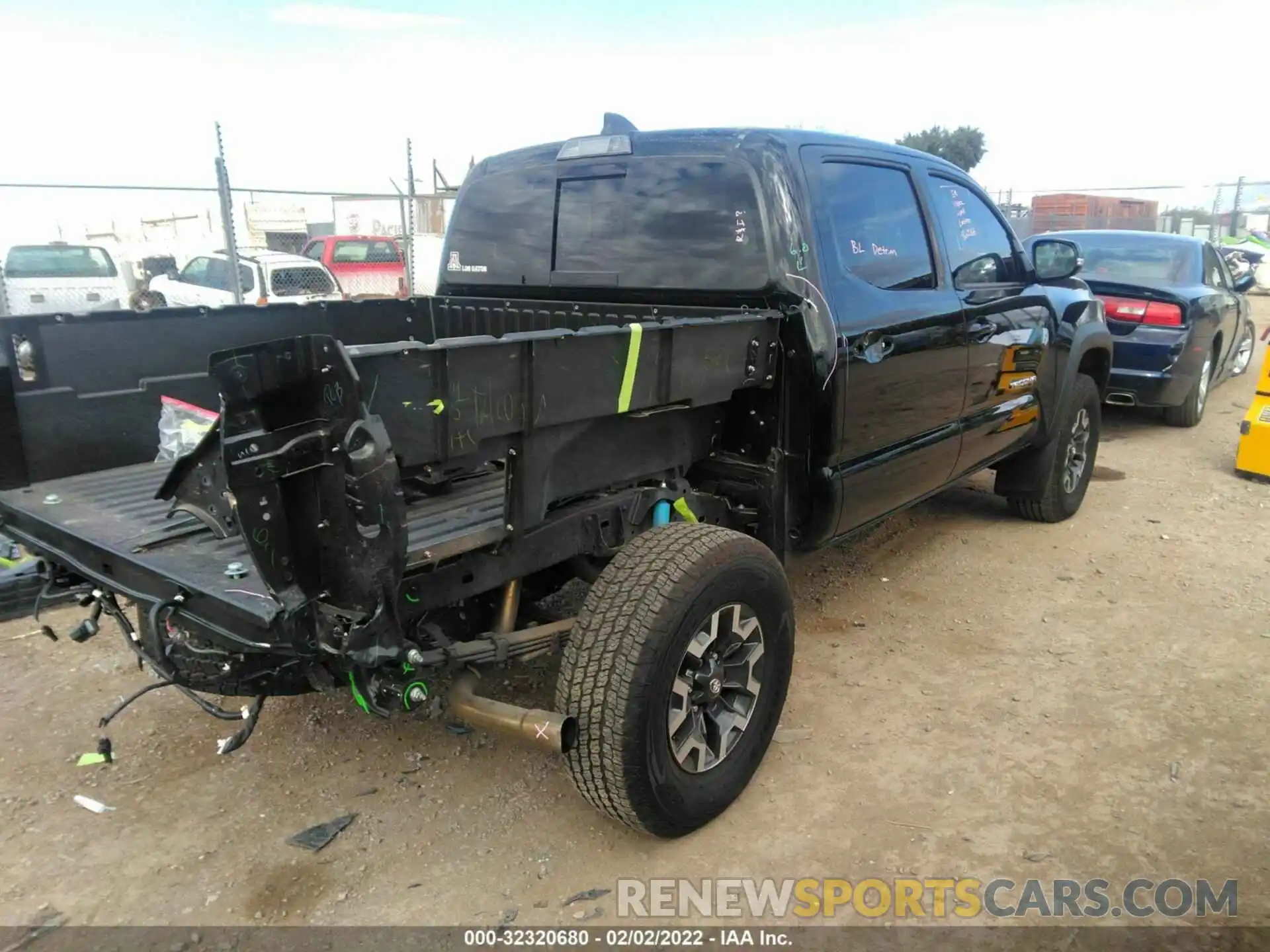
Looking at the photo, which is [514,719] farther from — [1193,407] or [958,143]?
[958,143]

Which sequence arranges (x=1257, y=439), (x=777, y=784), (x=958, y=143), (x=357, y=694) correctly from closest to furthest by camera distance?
1. (x=357, y=694)
2. (x=777, y=784)
3. (x=1257, y=439)
4. (x=958, y=143)

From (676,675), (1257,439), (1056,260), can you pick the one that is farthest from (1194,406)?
(676,675)

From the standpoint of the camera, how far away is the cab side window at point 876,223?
3.46 meters

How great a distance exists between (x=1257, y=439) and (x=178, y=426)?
7217 mm

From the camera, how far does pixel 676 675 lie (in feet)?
8.43

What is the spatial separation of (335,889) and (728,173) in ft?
8.93

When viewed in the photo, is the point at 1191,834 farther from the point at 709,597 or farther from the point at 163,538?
the point at 163,538

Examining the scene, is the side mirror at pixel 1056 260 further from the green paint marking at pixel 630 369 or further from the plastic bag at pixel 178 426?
the plastic bag at pixel 178 426

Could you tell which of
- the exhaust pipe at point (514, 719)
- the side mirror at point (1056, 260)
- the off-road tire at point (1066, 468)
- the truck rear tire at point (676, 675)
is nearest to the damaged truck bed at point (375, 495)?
the exhaust pipe at point (514, 719)

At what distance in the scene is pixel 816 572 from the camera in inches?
194

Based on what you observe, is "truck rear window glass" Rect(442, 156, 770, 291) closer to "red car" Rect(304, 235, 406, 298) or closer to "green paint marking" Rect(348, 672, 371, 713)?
"green paint marking" Rect(348, 672, 371, 713)

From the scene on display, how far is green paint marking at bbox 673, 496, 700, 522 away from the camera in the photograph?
3.10 metres

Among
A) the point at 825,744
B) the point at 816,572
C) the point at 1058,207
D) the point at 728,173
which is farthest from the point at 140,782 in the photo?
the point at 1058,207

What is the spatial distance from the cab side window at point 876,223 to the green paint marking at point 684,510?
44.5 inches
